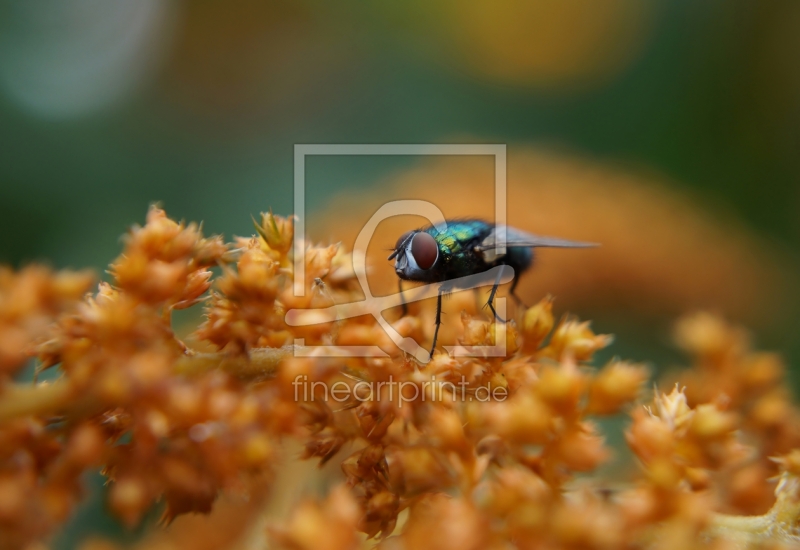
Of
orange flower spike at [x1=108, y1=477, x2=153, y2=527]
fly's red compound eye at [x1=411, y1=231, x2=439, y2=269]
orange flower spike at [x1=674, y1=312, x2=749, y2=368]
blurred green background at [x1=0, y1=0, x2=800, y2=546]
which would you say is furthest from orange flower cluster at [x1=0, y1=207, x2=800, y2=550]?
blurred green background at [x1=0, y1=0, x2=800, y2=546]

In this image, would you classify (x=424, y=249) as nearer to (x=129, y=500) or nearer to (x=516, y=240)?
(x=516, y=240)

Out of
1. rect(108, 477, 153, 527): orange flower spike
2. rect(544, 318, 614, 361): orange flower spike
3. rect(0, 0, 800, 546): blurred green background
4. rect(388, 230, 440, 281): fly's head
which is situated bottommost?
rect(108, 477, 153, 527): orange flower spike

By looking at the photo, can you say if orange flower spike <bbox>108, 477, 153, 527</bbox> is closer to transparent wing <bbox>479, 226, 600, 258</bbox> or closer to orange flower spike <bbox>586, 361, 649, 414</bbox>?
orange flower spike <bbox>586, 361, 649, 414</bbox>

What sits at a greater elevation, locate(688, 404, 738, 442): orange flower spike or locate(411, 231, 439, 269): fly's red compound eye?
locate(411, 231, 439, 269): fly's red compound eye

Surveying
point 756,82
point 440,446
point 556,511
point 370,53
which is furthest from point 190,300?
point 370,53

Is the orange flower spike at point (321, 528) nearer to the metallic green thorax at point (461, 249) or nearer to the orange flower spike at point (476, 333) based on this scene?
the orange flower spike at point (476, 333)

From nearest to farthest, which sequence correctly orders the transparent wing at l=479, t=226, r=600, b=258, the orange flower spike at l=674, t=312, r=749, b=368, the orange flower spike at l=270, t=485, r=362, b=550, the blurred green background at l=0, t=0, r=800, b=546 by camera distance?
the orange flower spike at l=270, t=485, r=362, b=550 → the orange flower spike at l=674, t=312, r=749, b=368 → the transparent wing at l=479, t=226, r=600, b=258 → the blurred green background at l=0, t=0, r=800, b=546

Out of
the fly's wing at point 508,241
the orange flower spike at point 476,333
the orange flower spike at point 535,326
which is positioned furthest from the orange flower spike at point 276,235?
the fly's wing at point 508,241
